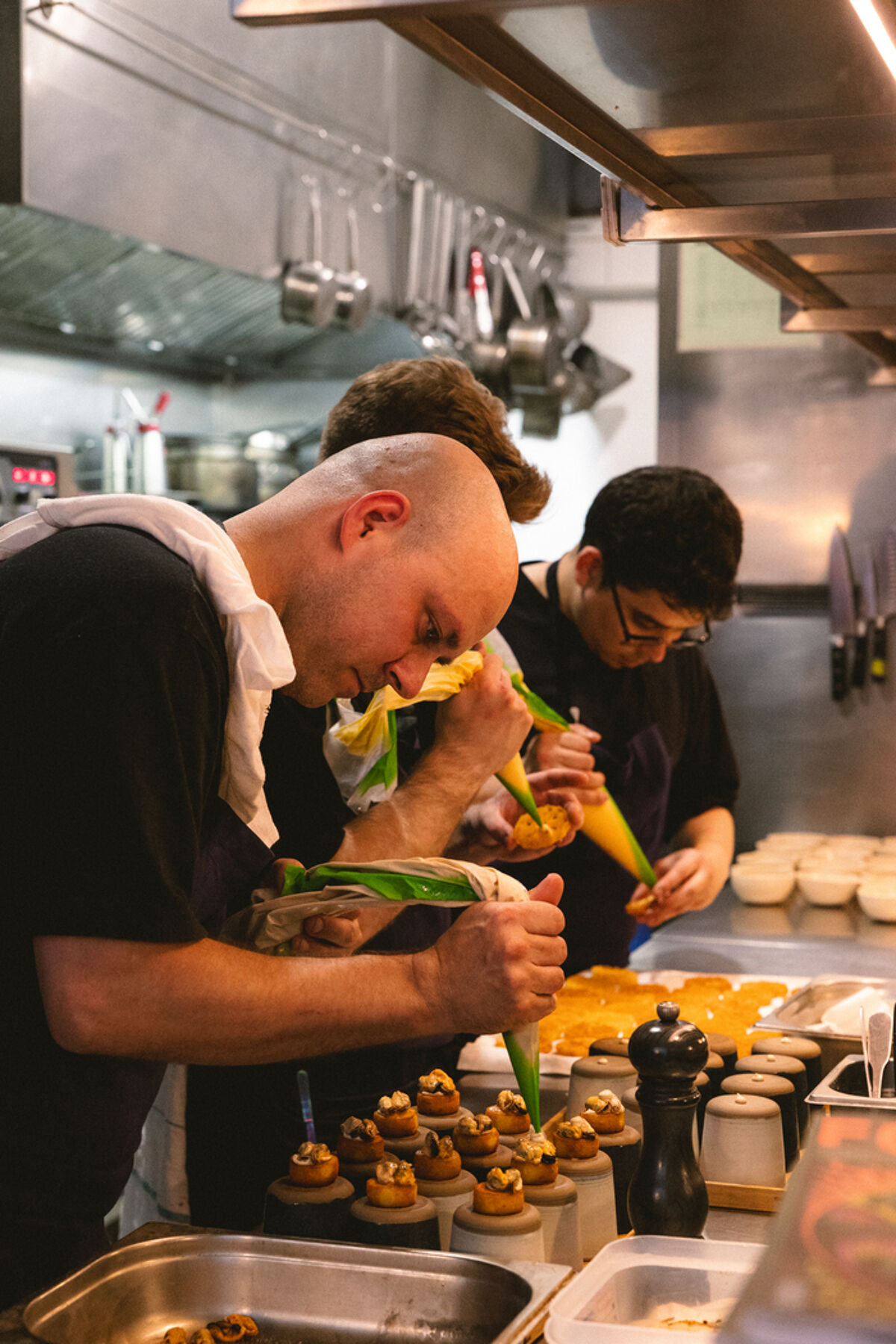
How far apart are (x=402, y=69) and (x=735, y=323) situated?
137 cm

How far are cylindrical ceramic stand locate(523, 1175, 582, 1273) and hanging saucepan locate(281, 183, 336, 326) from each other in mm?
3003

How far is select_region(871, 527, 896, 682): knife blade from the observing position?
407cm

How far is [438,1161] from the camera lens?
129 cm

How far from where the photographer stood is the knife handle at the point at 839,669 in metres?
4.09

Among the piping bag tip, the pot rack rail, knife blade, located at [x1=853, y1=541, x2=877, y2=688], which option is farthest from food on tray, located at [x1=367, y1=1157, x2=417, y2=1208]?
knife blade, located at [x1=853, y1=541, x2=877, y2=688]

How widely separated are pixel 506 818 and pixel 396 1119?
0.78 m

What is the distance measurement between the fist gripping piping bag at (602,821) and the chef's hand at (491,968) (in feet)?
2.71

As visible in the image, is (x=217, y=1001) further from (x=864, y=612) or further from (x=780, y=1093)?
(x=864, y=612)

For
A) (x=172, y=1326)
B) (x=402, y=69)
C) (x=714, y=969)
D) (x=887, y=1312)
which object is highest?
(x=402, y=69)

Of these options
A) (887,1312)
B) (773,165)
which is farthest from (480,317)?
(887,1312)

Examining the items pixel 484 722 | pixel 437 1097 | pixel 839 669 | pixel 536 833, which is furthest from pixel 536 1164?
pixel 839 669

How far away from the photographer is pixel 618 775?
2.89 meters

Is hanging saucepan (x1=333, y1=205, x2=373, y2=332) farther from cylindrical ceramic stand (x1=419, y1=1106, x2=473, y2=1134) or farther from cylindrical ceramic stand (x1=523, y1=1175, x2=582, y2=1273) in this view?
cylindrical ceramic stand (x1=523, y1=1175, x2=582, y2=1273)

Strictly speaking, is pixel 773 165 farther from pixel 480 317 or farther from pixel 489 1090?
pixel 480 317
